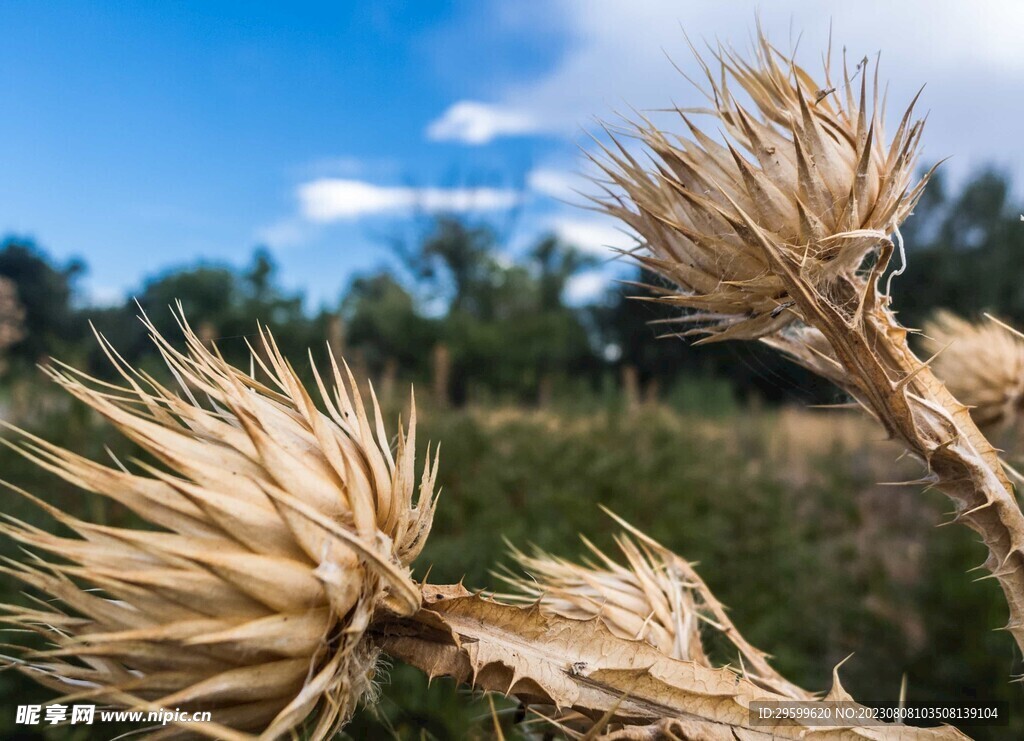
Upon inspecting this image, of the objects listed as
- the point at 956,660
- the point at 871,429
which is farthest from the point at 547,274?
the point at 956,660

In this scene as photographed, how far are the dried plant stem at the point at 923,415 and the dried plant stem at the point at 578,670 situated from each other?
312 mm

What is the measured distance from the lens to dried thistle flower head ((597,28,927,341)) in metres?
1.11

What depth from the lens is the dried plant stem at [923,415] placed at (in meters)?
1.05

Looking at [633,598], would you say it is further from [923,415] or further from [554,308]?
[554,308]

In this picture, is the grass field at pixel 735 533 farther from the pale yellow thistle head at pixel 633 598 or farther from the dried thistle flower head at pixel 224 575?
the dried thistle flower head at pixel 224 575

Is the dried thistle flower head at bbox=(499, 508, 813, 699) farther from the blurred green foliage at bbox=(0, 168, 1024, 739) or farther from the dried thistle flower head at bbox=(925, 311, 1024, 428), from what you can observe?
the dried thistle flower head at bbox=(925, 311, 1024, 428)

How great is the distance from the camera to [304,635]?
2.80 ft

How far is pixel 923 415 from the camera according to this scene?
43.8 inches

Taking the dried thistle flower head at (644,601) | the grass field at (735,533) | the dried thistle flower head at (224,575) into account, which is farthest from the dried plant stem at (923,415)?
the grass field at (735,533)

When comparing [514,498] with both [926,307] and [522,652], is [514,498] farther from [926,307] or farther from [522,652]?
[926,307]

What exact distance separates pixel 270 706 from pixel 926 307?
99.6 feet

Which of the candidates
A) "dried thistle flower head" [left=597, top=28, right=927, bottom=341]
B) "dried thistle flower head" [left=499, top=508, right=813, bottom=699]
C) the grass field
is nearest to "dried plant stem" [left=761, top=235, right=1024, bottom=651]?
"dried thistle flower head" [left=597, top=28, right=927, bottom=341]

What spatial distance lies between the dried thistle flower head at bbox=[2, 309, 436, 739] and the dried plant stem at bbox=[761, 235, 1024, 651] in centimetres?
67

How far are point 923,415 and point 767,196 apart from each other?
39 centimetres
